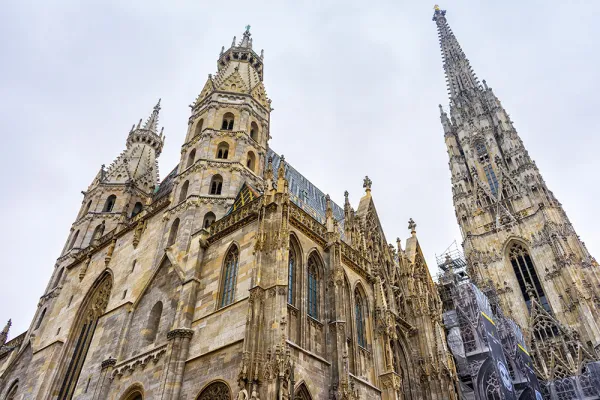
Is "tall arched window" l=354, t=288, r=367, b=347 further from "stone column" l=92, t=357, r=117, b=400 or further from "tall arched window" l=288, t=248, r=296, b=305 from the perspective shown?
"stone column" l=92, t=357, r=117, b=400

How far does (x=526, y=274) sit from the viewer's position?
42.7m

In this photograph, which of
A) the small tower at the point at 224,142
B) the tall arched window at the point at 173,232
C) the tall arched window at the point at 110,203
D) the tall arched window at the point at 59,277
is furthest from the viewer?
the tall arched window at the point at 110,203

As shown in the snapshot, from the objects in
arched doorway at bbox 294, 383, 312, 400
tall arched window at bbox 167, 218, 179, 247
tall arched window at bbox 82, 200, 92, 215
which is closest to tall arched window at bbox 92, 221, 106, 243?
tall arched window at bbox 82, 200, 92, 215

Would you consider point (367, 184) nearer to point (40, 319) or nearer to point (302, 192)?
point (302, 192)

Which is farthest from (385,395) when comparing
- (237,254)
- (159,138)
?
(159,138)

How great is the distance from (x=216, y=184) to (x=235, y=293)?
753cm

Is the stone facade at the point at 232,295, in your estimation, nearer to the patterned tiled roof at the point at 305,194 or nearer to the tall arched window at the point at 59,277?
the tall arched window at the point at 59,277

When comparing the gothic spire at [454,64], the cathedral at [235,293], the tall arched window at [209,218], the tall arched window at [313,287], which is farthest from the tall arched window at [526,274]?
the tall arched window at [209,218]

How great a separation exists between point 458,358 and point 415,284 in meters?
6.00

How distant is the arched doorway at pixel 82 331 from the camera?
2111cm

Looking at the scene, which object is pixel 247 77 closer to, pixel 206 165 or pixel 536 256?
pixel 206 165

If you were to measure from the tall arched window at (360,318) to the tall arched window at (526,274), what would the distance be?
25597 mm

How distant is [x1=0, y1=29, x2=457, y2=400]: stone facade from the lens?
15.0m

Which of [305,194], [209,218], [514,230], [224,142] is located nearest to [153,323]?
[209,218]
